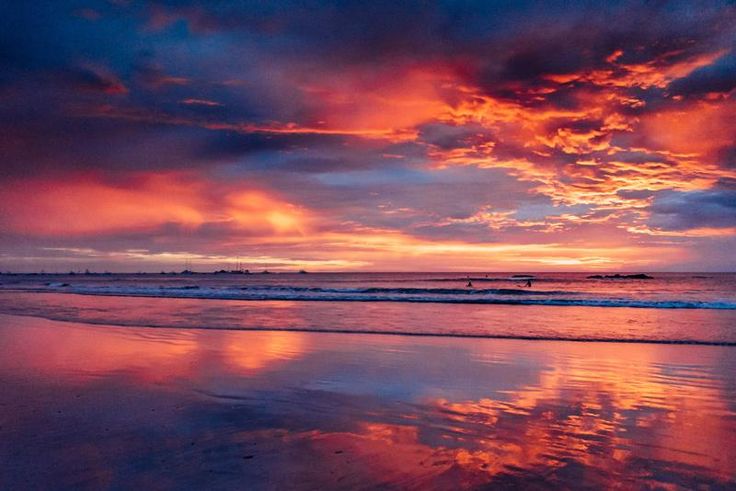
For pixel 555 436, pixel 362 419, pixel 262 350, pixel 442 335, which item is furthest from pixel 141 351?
pixel 555 436

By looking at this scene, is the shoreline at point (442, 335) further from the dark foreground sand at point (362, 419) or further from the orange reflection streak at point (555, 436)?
the orange reflection streak at point (555, 436)

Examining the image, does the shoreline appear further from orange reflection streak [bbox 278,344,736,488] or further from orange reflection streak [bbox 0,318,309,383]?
orange reflection streak [bbox 278,344,736,488]

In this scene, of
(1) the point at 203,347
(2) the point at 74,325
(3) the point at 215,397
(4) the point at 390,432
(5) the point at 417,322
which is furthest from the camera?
(5) the point at 417,322

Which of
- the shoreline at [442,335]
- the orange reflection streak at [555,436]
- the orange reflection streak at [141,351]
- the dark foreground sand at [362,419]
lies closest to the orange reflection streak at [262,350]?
the orange reflection streak at [141,351]

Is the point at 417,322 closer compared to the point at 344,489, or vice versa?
the point at 344,489

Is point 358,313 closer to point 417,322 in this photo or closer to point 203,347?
point 417,322

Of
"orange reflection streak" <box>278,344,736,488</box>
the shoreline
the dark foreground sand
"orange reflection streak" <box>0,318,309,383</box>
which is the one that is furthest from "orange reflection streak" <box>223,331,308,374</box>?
"orange reflection streak" <box>278,344,736,488</box>

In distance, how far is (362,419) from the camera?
6.24m

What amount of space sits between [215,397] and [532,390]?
4.75 m

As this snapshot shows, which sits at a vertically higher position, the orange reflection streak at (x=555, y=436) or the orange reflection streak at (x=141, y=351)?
the orange reflection streak at (x=555, y=436)

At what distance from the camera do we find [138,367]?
31.0ft

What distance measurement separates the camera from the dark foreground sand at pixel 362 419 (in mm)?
4484

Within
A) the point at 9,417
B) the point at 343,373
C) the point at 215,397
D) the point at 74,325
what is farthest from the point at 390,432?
the point at 74,325

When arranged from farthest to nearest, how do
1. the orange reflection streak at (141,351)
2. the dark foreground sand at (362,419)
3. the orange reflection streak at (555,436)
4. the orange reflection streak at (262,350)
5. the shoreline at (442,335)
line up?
the shoreline at (442,335), the orange reflection streak at (262,350), the orange reflection streak at (141,351), the orange reflection streak at (555,436), the dark foreground sand at (362,419)
